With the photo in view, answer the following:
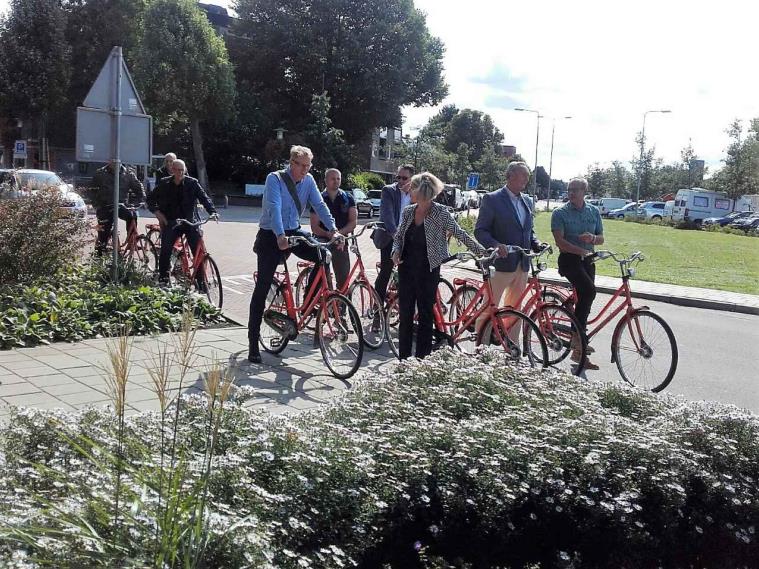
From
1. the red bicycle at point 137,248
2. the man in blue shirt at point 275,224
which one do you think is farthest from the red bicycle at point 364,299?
the red bicycle at point 137,248

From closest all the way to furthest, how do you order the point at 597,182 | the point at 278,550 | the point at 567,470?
the point at 278,550, the point at 567,470, the point at 597,182

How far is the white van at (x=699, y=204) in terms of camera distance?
2368 inches

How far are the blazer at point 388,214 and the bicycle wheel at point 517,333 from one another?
2332mm

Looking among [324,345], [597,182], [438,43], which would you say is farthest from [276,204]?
[597,182]

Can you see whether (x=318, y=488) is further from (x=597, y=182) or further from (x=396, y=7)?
(x=597, y=182)

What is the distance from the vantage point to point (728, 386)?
289 inches

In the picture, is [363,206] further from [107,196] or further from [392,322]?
[392,322]

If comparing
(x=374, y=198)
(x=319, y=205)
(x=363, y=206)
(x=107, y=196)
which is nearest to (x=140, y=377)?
(x=319, y=205)

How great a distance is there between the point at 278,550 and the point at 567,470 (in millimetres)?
1352

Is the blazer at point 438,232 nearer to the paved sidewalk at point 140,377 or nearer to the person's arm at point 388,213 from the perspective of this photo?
the paved sidewalk at point 140,377

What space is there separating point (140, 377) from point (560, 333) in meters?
3.77

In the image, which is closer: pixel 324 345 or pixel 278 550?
pixel 278 550

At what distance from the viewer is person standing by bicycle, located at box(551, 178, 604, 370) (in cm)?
761

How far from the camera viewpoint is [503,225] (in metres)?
7.47
